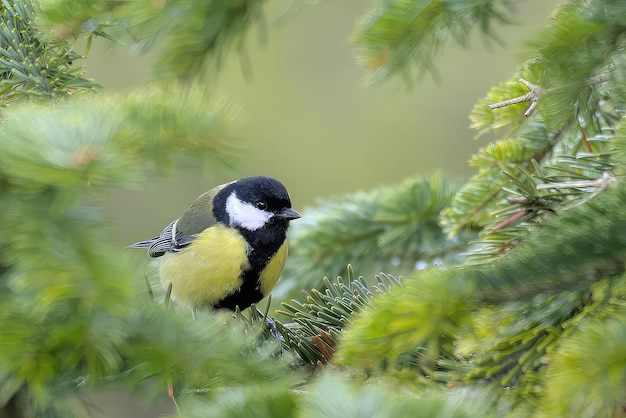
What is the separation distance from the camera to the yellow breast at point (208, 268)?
2.12m

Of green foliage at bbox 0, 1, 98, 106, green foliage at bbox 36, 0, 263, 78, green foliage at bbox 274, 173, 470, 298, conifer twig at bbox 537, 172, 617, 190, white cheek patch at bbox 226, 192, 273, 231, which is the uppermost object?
green foliage at bbox 36, 0, 263, 78

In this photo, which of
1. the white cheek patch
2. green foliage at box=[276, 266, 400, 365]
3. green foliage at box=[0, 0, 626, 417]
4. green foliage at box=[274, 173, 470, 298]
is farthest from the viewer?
the white cheek patch

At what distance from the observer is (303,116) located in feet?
19.5

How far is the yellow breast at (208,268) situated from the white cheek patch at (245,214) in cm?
6

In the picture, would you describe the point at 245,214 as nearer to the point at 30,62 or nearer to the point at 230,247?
the point at 230,247

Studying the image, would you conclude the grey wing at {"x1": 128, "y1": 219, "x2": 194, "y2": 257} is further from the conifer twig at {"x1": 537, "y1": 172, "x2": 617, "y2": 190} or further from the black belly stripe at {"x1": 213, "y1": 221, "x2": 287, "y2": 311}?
the conifer twig at {"x1": 537, "y1": 172, "x2": 617, "y2": 190}

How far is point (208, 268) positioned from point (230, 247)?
4.3 inches

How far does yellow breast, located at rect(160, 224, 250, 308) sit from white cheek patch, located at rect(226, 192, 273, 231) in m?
0.06

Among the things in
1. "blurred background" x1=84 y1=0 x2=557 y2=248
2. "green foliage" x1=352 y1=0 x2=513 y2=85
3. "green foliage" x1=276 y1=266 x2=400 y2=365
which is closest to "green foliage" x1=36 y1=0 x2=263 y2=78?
"green foliage" x1=352 y1=0 x2=513 y2=85

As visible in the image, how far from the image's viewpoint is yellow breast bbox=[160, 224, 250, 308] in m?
2.12

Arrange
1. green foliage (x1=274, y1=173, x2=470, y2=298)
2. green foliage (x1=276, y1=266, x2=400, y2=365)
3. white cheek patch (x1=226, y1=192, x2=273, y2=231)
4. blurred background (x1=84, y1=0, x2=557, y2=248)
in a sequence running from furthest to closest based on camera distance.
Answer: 1. blurred background (x1=84, y1=0, x2=557, y2=248)
2. white cheek patch (x1=226, y1=192, x2=273, y2=231)
3. green foliage (x1=274, y1=173, x2=470, y2=298)
4. green foliage (x1=276, y1=266, x2=400, y2=365)

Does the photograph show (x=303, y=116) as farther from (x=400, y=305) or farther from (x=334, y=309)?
(x=400, y=305)

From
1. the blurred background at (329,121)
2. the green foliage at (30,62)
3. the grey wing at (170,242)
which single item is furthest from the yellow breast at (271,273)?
the blurred background at (329,121)

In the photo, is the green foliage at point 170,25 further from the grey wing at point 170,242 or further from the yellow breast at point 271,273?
the grey wing at point 170,242
